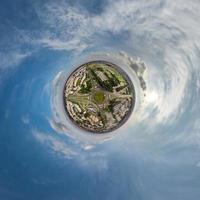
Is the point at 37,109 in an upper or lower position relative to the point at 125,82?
lower

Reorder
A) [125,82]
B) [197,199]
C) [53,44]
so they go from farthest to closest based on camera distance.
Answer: [125,82] < [53,44] < [197,199]

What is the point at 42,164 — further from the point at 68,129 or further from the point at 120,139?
the point at 120,139

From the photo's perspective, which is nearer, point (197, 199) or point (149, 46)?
point (197, 199)

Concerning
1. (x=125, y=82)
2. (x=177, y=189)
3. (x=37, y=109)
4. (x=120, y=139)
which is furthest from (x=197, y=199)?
(x=37, y=109)

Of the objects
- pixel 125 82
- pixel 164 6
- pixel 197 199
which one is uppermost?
pixel 164 6

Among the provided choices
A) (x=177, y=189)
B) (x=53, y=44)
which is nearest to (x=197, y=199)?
(x=177, y=189)


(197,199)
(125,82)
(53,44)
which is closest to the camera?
(197,199)

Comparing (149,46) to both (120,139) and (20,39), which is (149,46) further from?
(20,39)
